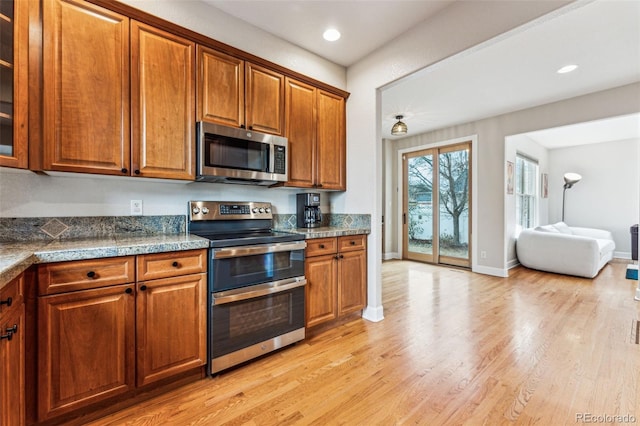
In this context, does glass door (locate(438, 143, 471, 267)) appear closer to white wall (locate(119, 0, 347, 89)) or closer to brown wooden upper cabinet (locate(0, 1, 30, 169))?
white wall (locate(119, 0, 347, 89))

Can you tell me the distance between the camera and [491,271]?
180 inches

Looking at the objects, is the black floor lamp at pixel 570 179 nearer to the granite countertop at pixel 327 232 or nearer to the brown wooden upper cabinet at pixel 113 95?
the granite countertop at pixel 327 232

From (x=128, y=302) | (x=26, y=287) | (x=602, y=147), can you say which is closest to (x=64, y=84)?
(x=26, y=287)

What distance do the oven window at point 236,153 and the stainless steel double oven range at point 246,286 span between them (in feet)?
1.25

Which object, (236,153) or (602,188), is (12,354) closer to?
(236,153)

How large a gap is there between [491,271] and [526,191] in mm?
2265

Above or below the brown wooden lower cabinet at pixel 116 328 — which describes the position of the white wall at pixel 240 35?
above

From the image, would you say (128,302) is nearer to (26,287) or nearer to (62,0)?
(26,287)

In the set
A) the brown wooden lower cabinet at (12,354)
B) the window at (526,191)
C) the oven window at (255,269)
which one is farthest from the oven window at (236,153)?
the window at (526,191)

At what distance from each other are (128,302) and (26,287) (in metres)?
0.41

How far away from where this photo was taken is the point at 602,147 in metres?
6.20

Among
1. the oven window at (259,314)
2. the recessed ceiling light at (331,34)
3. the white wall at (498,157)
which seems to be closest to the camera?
the oven window at (259,314)

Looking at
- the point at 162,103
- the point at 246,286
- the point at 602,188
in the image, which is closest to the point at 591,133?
the point at 602,188

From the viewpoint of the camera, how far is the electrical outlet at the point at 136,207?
6.59 feet
